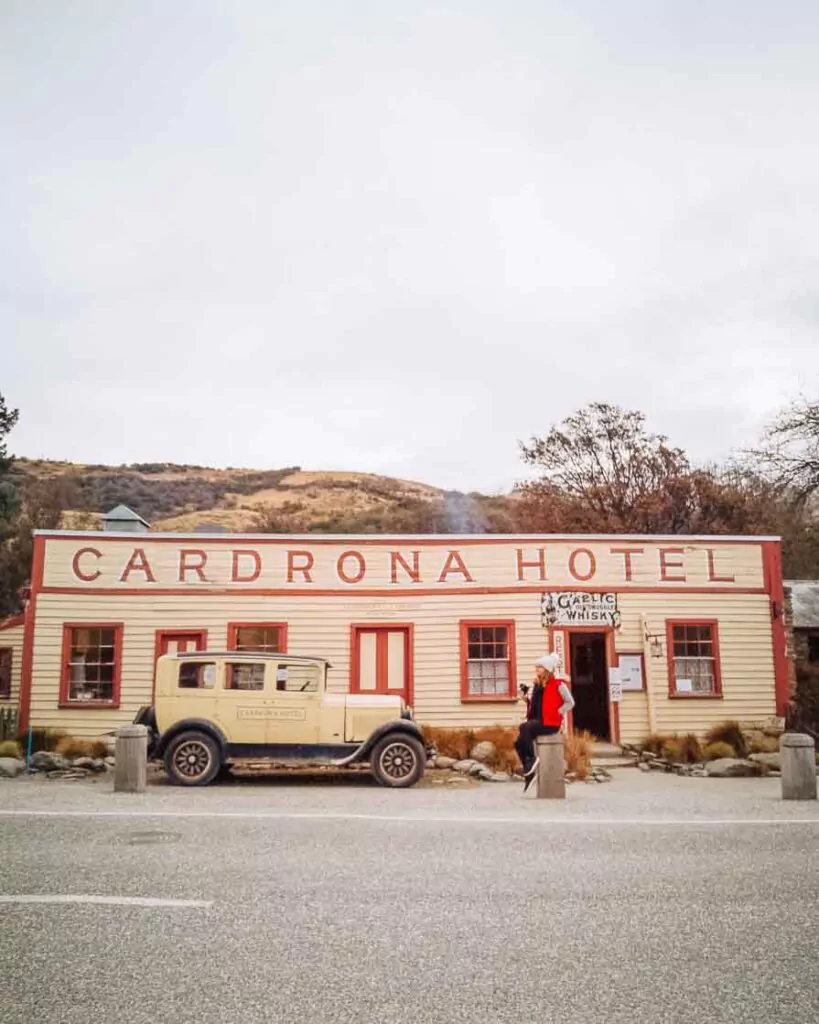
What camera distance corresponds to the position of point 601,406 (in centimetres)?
3712

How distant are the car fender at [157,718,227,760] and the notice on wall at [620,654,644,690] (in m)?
8.85

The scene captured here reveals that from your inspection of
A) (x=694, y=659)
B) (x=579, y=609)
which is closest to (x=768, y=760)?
(x=694, y=659)

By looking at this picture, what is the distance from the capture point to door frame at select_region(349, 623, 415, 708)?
744 inches

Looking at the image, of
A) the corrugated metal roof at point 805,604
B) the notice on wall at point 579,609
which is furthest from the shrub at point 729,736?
the corrugated metal roof at point 805,604

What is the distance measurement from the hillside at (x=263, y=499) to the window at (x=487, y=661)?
2701 centimetres

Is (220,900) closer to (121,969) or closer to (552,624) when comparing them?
(121,969)

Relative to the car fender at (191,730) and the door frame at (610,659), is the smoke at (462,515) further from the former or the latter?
the car fender at (191,730)

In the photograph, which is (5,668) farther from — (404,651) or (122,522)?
(404,651)

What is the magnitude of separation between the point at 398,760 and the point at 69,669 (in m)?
8.31

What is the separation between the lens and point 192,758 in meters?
13.9

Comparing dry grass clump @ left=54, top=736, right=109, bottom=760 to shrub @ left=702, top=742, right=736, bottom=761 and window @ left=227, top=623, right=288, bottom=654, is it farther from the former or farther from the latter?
shrub @ left=702, top=742, right=736, bottom=761

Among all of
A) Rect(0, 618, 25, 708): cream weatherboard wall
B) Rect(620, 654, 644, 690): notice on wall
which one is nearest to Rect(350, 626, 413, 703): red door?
Rect(620, 654, 644, 690): notice on wall

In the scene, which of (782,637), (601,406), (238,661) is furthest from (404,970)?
(601,406)

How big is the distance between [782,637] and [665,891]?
1418 centimetres
